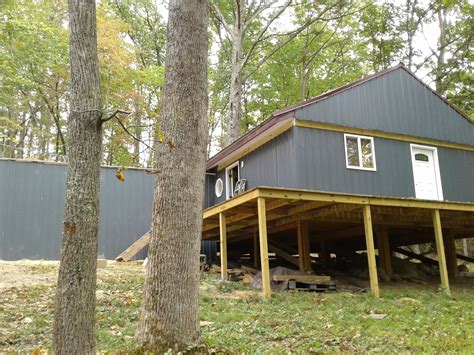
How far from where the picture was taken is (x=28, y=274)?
30.0 feet

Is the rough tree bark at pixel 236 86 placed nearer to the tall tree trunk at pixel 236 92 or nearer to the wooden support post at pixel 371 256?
the tall tree trunk at pixel 236 92

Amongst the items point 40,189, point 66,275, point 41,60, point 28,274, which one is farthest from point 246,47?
point 66,275

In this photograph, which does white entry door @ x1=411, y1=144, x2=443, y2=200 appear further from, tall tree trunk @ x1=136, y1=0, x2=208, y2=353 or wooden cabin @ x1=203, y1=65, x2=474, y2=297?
tall tree trunk @ x1=136, y1=0, x2=208, y2=353

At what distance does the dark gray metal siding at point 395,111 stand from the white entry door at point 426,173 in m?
0.51

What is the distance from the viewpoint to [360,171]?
1184 centimetres

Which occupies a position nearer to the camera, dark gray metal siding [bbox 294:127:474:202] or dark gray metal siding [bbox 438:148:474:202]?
dark gray metal siding [bbox 294:127:474:202]

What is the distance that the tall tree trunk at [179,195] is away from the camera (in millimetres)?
3992

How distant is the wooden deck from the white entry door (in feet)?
3.19

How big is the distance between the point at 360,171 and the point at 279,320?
6704 mm

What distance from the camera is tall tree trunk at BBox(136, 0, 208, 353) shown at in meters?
3.99

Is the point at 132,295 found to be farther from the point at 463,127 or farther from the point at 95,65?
the point at 463,127

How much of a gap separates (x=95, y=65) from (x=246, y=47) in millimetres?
20520

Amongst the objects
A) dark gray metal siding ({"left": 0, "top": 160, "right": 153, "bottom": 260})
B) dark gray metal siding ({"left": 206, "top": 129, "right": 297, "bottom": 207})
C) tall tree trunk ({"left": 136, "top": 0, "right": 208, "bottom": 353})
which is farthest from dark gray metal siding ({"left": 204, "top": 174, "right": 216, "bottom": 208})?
tall tree trunk ({"left": 136, "top": 0, "right": 208, "bottom": 353})

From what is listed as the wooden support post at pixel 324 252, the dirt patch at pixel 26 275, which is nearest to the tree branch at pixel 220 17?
the wooden support post at pixel 324 252
